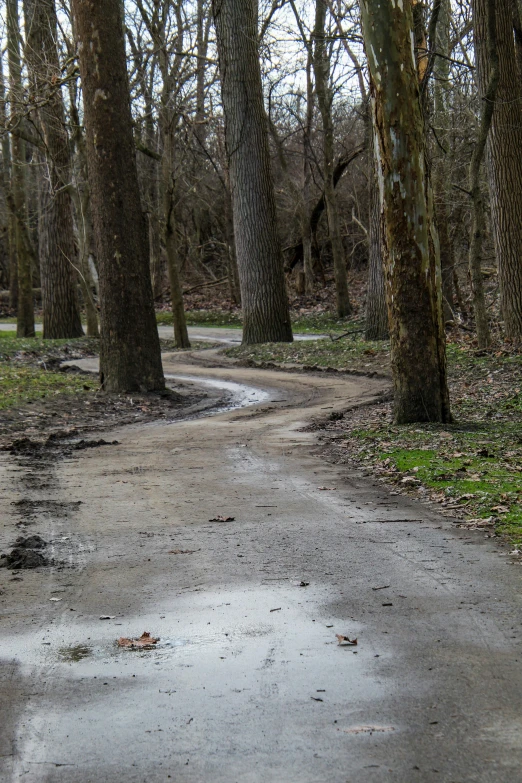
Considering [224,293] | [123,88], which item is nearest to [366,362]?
[123,88]

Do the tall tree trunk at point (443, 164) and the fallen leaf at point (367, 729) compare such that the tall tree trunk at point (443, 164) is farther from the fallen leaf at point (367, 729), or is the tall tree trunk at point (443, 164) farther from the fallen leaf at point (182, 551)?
the fallen leaf at point (367, 729)

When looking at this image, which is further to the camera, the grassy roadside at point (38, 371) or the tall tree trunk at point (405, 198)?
the grassy roadside at point (38, 371)

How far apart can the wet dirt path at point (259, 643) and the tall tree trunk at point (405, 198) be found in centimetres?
293

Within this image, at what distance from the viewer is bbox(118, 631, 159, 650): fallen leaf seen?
381 centimetres

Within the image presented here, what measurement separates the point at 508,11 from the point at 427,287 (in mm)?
10502

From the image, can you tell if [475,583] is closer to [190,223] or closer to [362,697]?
[362,697]

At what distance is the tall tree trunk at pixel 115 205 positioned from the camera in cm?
1363

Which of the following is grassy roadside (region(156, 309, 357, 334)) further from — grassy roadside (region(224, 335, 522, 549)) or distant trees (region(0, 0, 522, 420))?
grassy roadside (region(224, 335, 522, 549))

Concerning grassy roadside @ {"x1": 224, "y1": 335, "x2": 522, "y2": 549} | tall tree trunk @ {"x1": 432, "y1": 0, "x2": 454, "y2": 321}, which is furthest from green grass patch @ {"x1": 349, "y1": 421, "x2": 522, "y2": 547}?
tall tree trunk @ {"x1": 432, "y1": 0, "x2": 454, "y2": 321}

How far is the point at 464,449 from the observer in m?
8.26

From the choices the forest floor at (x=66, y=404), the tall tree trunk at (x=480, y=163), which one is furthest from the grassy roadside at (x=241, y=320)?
the forest floor at (x=66, y=404)

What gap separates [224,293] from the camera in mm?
44031

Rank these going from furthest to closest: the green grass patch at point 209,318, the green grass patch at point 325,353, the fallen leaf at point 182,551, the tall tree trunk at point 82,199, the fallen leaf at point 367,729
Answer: the green grass patch at point 209,318, the tall tree trunk at point 82,199, the green grass patch at point 325,353, the fallen leaf at point 182,551, the fallen leaf at point 367,729

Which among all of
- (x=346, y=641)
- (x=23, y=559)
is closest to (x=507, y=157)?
(x=23, y=559)
